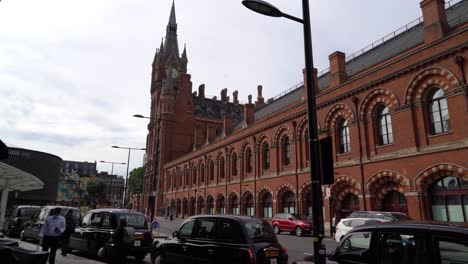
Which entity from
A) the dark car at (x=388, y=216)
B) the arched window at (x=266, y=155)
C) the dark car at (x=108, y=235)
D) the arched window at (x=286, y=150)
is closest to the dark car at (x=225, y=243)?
the dark car at (x=108, y=235)

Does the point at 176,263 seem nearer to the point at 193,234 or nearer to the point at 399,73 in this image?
the point at 193,234

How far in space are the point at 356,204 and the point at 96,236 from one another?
701 inches

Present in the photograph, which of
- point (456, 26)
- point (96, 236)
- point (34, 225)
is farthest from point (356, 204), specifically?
point (34, 225)

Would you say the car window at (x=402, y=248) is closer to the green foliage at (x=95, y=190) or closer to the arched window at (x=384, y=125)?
the arched window at (x=384, y=125)

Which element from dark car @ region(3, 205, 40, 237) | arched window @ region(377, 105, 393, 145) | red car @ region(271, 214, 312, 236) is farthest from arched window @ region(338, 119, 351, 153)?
dark car @ region(3, 205, 40, 237)

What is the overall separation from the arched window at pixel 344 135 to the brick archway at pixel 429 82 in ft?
17.9

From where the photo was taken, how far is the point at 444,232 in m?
3.94

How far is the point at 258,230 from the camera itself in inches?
293

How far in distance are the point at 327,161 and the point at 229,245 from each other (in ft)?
10.4

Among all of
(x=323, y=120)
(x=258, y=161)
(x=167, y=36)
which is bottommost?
(x=258, y=161)

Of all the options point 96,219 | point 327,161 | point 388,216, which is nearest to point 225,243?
point 327,161

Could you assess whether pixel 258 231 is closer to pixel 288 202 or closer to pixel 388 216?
pixel 388 216

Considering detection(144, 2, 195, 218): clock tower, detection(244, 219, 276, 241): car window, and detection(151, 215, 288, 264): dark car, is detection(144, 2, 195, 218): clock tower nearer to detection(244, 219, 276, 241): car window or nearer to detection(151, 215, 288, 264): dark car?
detection(151, 215, 288, 264): dark car

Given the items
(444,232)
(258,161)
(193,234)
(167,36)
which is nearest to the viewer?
(444,232)
